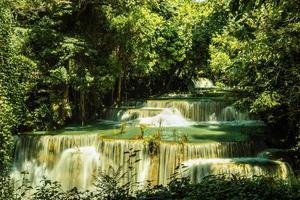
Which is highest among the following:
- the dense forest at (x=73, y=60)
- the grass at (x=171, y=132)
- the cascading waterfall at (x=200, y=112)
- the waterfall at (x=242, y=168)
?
the dense forest at (x=73, y=60)

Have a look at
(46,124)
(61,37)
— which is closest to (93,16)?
(61,37)

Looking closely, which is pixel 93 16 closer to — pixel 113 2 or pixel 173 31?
pixel 113 2

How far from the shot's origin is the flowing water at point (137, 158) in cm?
1227

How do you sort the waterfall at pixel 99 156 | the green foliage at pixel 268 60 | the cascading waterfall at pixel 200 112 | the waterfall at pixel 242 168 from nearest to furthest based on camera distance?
the green foliage at pixel 268 60 → the waterfall at pixel 242 168 → the waterfall at pixel 99 156 → the cascading waterfall at pixel 200 112

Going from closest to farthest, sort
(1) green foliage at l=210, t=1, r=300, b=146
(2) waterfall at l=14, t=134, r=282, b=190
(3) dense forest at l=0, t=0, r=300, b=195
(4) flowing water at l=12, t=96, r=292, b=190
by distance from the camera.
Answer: (1) green foliage at l=210, t=1, r=300, b=146 < (4) flowing water at l=12, t=96, r=292, b=190 < (2) waterfall at l=14, t=134, r=282, b=190 < (3) dense forest at l=0, t=0, r=300, b=195

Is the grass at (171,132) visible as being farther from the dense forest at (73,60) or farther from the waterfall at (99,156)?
the dense forest at (73,60)

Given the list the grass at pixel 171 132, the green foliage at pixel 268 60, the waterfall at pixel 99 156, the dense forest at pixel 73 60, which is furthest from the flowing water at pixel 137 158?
the green foliage at pixel 268 60

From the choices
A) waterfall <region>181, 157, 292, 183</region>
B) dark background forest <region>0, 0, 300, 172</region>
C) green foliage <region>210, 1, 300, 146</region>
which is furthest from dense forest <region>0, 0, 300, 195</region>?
waterfall <region>181, 157, 292, 183</region>

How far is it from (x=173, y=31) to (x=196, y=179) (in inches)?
646

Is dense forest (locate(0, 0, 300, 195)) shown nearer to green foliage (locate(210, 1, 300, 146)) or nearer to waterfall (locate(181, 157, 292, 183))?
green foliage (locate(210, 1, 300, 146))

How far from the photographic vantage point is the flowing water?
12273mm

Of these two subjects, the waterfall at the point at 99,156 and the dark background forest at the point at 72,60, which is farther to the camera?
the dark background forest at the point at 72,60

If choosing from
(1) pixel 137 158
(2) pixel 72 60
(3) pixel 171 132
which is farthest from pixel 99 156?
(2) pixel 72 60

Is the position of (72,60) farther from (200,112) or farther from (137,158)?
(137,158)
